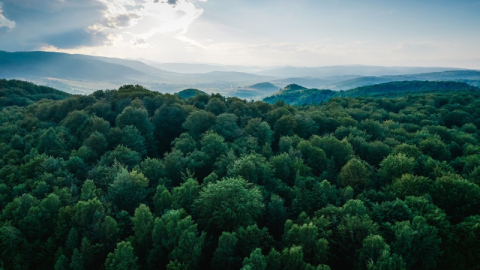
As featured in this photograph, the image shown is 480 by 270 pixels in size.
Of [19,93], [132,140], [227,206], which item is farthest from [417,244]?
[19,93]

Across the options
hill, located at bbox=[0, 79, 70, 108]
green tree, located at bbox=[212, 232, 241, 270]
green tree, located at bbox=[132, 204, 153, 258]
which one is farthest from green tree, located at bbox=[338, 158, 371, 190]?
hill, located at bbox=[0, 79, 70, 108]

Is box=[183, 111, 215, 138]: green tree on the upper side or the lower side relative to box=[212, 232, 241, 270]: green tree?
upper

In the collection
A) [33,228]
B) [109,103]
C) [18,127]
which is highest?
[109,103]

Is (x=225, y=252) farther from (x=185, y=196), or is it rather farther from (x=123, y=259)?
(x=185, y=196)

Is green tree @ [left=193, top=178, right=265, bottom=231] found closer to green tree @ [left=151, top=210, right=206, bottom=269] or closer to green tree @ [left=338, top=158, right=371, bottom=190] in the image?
green tree @ [left=151, top=210, right=206, bottom=269]

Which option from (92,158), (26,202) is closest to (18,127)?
(92,158)

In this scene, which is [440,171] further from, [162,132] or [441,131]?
[162,132]

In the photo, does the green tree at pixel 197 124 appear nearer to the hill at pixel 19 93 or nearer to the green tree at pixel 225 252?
the green tree at pixel 225 252

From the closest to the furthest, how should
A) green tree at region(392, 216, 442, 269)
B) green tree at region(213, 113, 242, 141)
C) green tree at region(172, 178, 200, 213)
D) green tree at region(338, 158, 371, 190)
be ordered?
green tree at region(392, 216, 442, 269) < green tree at region(172, 178, 200, 213) < green tree at region(338, 158, 371, 190) < green tree at region(213, 113, 242, 141)
